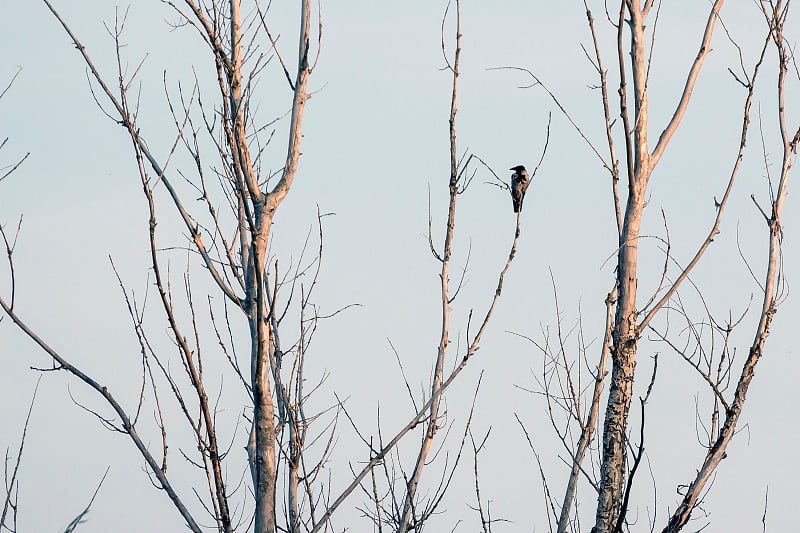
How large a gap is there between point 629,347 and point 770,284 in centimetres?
111

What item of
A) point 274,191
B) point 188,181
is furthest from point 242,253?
point 274,191

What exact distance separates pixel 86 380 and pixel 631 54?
2.99 m

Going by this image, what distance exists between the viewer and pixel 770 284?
547cm

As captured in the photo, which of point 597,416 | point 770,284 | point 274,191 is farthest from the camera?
point 597,416

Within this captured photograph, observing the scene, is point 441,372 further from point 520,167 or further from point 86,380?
point 520,167

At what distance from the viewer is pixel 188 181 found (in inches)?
197

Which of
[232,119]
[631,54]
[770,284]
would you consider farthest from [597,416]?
[232,119]

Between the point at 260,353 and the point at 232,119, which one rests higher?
the point at 232,119

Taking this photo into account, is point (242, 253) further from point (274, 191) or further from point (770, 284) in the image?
point (770, 284)

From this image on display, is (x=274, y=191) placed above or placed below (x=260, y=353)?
above

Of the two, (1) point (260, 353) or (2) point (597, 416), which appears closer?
(1) point (260, 353)

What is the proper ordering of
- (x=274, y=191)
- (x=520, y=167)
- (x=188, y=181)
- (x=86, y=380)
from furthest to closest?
(x=520, y=167) < (x=188, y=181) < (x=274, y=191) < (x=86, y=380)

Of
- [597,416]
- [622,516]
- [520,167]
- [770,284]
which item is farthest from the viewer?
[520,167]

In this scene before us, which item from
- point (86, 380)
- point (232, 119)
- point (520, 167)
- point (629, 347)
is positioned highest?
point (520, 167)
